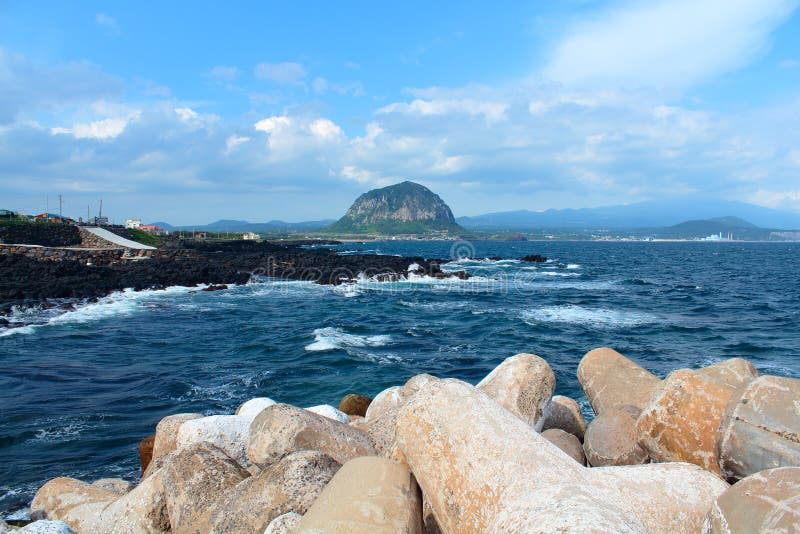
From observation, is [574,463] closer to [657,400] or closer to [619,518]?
[619,518]

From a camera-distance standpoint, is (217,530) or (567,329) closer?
(217,530)

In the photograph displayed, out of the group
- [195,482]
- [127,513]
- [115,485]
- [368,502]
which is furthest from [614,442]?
[115,485]

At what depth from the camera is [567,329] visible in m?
23.2

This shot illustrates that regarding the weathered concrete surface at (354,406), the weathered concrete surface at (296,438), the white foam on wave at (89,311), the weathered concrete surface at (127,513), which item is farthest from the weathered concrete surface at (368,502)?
the white foam on wave at (89,311)

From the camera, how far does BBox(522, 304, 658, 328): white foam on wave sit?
24.5 metres

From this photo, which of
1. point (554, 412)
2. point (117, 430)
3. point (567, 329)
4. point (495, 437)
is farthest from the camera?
point (567, 329)

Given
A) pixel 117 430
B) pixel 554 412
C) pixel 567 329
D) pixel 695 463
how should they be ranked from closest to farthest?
1. pixel 695 463
2. pixel 554 412
3. pixel 117 430
4. pixel 567 329

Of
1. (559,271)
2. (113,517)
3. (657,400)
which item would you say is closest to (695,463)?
(657,400)

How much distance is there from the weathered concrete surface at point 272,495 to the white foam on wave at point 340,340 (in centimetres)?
1445

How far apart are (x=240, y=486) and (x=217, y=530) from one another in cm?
43

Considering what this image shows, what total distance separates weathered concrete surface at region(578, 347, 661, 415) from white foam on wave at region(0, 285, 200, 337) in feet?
71.5

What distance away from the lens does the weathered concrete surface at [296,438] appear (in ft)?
17.4

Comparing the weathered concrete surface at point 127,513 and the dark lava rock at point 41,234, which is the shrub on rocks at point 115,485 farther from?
the dark lava rock at point 41,234

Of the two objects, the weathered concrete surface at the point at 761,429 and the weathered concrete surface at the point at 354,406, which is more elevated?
the weathered concrete surface at the point at 761,429
